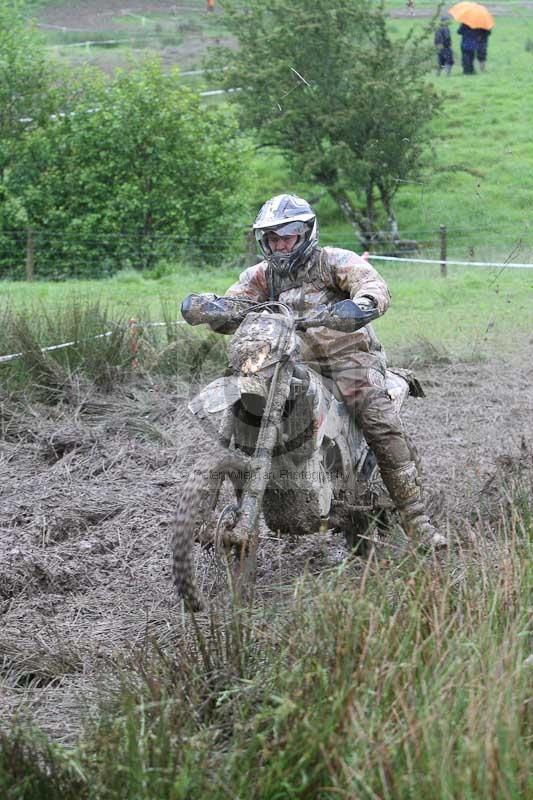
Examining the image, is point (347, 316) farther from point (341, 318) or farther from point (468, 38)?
point (468, 38)

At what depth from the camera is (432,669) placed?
137 inches

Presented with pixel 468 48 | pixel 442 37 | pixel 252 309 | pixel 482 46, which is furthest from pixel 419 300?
pixel 468 48

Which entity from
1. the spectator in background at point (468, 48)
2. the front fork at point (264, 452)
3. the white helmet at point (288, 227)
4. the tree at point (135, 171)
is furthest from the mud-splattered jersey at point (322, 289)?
the spectator in background at point (468, 48)

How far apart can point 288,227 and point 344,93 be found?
19944mm

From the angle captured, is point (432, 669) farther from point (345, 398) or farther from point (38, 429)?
point (38, 429)

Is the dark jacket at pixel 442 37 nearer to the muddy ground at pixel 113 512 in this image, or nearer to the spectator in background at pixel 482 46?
the spectator in background at pixel 482 46

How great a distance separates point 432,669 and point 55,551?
10.9 ft

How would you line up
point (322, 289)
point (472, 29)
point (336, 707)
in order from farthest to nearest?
point (472, 29), point (322, 289), point (336, 707)

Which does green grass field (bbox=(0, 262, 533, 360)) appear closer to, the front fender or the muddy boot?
the muddy boot

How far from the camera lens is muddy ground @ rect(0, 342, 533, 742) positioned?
15.6ft

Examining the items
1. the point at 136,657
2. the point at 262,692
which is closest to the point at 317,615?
the point at 262,692

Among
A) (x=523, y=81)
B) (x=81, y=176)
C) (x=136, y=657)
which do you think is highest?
(x=136, y=657)

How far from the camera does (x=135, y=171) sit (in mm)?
25875

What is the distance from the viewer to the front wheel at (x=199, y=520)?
4.70 m
